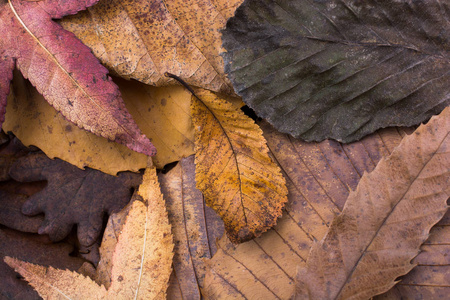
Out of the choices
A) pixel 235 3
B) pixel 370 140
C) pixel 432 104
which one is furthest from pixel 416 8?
pixel 235 3

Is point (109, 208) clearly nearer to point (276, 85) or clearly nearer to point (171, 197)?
point (171, 197)

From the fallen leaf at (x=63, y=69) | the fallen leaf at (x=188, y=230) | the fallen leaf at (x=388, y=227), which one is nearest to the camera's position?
the fallen leaf at (x=388, y=227)

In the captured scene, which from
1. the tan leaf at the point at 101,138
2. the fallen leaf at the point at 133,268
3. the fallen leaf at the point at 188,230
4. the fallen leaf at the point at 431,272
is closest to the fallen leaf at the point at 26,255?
the fallen leaf at the point at 133,268

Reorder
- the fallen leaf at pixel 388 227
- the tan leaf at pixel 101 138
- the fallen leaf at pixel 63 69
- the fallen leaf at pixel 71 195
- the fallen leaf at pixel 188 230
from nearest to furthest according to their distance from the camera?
the fallen leaf at pixel 388 227 → the fallen leaf at pixel 63 69 → the fallen leaf at pixel 188 230 → the tan leaf at pixel 101 138 → the fallen leaf at pixel 71 195

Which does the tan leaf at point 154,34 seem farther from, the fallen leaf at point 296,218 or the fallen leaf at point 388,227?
the fallen leaf at point 388,227

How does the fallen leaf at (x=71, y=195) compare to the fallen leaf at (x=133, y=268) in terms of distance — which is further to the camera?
the fallen leaf at (x=71, y=195)

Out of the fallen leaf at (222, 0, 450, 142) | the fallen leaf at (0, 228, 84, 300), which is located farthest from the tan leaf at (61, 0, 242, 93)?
the fallen leaf at (0, 228, 84, 300)

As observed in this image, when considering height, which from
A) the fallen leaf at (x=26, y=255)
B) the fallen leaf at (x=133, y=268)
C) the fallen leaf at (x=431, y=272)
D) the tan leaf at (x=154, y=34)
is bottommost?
the fallen leaf at (x=26, y=255)
